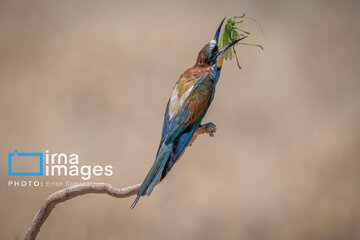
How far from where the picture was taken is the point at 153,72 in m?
2.79

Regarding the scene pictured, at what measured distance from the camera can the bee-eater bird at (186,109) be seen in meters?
1.90

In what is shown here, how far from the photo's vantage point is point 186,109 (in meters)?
1.99

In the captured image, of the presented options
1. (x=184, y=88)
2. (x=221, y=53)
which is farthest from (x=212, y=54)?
(x=184, y=88)

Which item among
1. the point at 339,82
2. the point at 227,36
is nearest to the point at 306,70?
the point at 339,82

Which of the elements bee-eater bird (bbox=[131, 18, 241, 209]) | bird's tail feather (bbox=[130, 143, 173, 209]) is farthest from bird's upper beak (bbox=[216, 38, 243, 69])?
bird's tail feather (bbox=[130, 143, 173, 209])

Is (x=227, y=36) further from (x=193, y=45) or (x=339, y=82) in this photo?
(x=339, y=82)

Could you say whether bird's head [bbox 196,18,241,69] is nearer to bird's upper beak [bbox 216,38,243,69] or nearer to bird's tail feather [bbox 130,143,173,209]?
bird's upper beak [bbox 216,38,243,69]

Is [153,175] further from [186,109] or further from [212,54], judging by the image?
[212,54]

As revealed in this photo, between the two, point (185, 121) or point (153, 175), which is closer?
point (153, 175)

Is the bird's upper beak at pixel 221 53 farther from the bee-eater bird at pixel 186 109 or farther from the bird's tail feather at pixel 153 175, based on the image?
the bird's tail feather at pixel 153 175

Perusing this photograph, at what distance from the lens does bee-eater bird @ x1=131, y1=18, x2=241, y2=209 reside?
6.23 feet

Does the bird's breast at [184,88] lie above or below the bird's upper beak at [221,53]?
below

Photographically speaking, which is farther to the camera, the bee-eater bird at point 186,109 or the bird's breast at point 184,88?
the bird's breast at point 184,88

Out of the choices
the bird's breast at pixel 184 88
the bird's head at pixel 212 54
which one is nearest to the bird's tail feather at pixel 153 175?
the bird's breast at pixel 184 88
